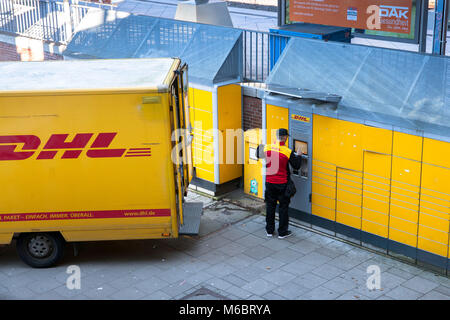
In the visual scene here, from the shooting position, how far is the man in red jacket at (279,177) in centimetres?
945

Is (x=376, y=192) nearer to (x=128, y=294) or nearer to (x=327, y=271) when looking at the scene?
(x=327, y=271)

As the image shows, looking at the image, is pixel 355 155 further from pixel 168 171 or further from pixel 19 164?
pixel 19 164

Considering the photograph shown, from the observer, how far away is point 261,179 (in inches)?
440

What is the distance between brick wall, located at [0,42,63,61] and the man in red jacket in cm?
810

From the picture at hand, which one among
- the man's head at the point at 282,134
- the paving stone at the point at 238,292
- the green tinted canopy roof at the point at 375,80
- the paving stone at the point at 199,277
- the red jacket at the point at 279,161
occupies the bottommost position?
the paving stone at the point at 238,292

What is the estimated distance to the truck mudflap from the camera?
912 centimetres

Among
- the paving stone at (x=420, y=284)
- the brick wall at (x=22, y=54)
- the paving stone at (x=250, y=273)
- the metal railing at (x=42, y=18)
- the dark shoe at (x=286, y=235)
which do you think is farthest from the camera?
the brick wall at (x=22, y=54)

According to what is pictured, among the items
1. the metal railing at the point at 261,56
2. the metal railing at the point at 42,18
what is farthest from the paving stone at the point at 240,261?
the metal railing at the point at 42,18

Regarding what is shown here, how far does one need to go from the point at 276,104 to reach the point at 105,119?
3.01 metres

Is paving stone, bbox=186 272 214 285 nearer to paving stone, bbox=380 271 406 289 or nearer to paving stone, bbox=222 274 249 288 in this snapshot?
paving stone, bbox=222 274 249 288

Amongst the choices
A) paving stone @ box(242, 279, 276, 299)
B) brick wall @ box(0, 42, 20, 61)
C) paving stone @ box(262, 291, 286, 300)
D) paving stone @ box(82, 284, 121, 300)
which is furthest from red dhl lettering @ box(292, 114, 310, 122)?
brick wall @ box(0, 42, 20, 61)

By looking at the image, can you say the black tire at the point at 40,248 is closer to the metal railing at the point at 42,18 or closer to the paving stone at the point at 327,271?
the paving stone at the point at 327,271

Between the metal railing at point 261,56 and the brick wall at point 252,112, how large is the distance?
1.53 feet

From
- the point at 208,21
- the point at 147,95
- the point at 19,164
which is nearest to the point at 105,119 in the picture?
the point at 147,95
